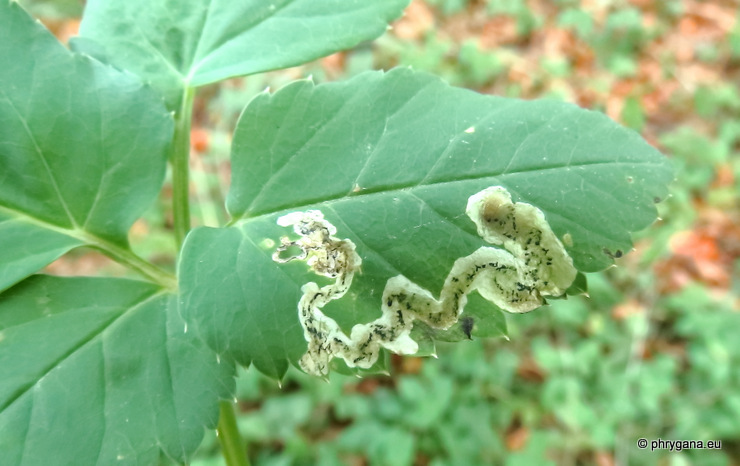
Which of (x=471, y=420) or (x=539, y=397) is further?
(x=539, y=397)

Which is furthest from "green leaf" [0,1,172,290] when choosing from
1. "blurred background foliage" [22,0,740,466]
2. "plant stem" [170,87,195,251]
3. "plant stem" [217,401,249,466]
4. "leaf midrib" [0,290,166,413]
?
"blurred background foliage" [22,0,740,466]

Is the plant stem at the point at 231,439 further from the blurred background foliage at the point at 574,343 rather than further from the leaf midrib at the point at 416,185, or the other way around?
the blurred background foliage at the point at 574,343

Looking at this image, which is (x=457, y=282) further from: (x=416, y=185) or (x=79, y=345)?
(x=79, y=345)

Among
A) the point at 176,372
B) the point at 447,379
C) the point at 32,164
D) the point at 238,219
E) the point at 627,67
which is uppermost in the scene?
the point at 32,164

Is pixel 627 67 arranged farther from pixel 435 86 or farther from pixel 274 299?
pixel 274 299

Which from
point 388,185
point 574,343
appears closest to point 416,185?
point 388,185

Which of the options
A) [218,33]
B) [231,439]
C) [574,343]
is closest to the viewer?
[231,439]

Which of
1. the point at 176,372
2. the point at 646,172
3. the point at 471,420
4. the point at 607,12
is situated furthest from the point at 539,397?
the point at 607,12
